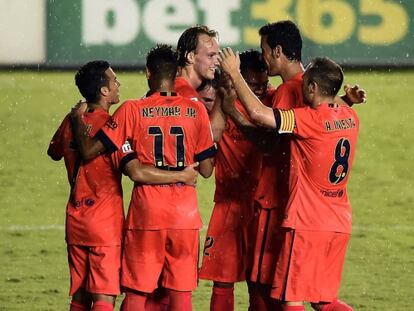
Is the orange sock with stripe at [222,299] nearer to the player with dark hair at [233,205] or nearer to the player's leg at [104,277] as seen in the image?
the player with dark hair at [233,205]

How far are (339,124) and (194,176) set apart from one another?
0.88 m

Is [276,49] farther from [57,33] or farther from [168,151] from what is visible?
[57,33]

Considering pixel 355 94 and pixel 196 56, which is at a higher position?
pixel 196 56

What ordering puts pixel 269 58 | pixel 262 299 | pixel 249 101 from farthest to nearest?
pixel 262 299, pixel 269 58, pixel 249 101

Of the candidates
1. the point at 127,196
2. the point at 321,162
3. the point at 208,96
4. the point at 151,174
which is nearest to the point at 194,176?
the point at 151,174

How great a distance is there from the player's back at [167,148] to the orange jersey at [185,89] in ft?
0.88

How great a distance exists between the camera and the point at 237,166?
741 centimetres

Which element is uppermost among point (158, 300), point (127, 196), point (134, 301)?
point (134, 301)

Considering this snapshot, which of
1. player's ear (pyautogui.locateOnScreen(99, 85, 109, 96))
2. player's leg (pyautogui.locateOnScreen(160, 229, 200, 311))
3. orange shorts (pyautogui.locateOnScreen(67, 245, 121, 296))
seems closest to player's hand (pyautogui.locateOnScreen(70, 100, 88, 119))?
player's ear (pyautogui.locateOnScreen(99, 85, 109, 96))

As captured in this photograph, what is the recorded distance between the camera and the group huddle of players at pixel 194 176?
21.7 feet

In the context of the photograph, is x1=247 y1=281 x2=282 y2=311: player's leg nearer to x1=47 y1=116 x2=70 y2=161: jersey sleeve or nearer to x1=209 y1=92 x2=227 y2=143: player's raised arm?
x1=209 y1=92 x2=227 y2=143: player's raised arm

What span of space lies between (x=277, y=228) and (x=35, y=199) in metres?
5.71

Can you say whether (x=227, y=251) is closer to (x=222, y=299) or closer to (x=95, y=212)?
(x=222, y=299)

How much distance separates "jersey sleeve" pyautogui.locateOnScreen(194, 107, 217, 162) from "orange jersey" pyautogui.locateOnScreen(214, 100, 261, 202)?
0.54 m
